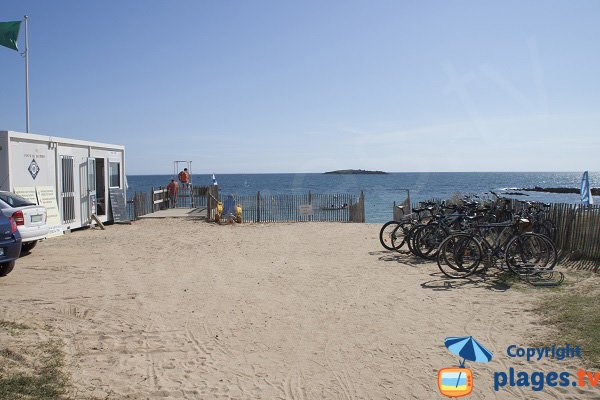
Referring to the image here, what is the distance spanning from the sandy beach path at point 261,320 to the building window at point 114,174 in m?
6.40

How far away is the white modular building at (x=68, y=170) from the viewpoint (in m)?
11.3

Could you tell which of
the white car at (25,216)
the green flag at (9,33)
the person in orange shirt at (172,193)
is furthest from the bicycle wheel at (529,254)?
the person in orange shirt at (172,193)

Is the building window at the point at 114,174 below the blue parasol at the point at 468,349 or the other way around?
the other way around

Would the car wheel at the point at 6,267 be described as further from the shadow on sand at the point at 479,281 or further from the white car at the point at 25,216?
the shadow on sand at the point at 479,281

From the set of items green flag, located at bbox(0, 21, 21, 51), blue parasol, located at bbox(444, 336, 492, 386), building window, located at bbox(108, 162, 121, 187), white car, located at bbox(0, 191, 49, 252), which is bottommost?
blue parasol, located at bbox(444, 336, 492, 386)

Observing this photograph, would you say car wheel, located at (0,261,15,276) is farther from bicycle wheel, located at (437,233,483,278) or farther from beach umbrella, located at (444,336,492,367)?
bicycle wheel, located at (437,233,483,278)

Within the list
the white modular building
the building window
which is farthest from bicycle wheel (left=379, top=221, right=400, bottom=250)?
the building window

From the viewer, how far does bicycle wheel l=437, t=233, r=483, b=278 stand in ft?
26.5

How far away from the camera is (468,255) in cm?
818

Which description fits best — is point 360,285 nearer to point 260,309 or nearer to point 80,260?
point 260,309

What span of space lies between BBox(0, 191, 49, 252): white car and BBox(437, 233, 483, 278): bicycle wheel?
7829 mm

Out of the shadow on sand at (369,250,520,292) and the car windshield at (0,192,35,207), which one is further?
the car windshield at (0,192,35,207)

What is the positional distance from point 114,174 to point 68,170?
3197 mm

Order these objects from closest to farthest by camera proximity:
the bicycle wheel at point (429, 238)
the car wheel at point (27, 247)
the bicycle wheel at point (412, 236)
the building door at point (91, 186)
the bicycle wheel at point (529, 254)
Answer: the bicycle wheel at point (529, 254)
the bicycle wheel at point (429, 238)
the bicycle wheel at point (412, 236)
the car wheel at point (27, 247)
the building door at point (91, 186)
